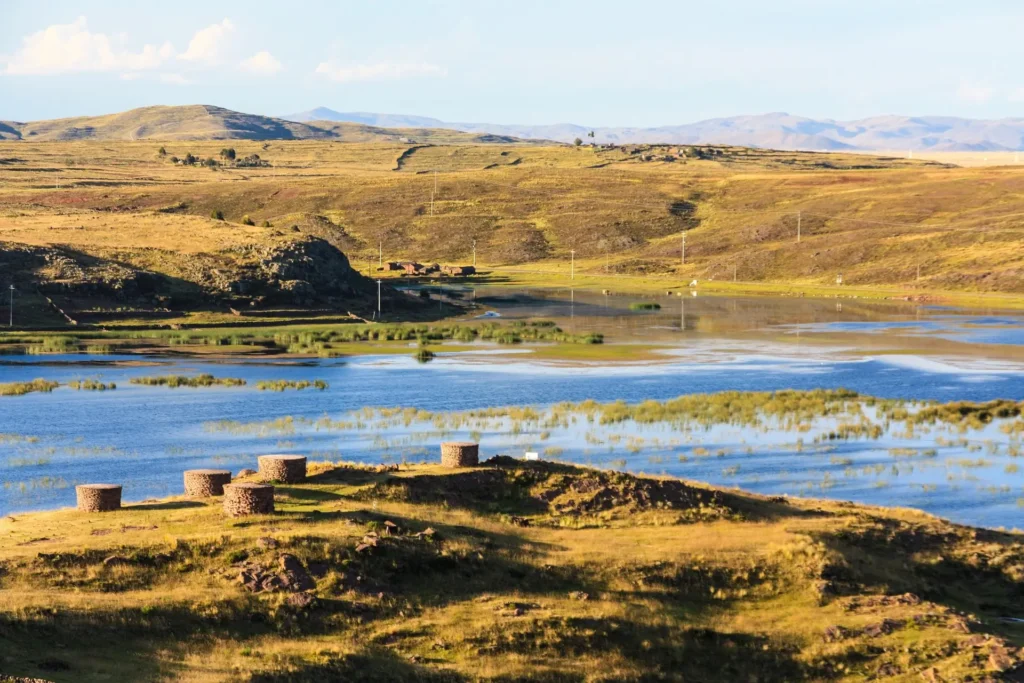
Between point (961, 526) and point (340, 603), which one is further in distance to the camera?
point (961, 526)

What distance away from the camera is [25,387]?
78375 mm

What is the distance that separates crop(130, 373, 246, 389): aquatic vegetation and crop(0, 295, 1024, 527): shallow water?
3.97 ft

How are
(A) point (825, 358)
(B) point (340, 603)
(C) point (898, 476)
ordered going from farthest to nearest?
(A) point (825, 358)
(C) point (898, 476)
(B) point (340, 603)

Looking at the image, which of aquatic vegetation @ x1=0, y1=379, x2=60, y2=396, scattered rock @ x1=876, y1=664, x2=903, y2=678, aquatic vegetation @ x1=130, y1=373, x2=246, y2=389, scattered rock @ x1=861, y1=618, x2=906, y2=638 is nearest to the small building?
aquatic vegetation @ x1=130, y1=373, x2=246, y2=389

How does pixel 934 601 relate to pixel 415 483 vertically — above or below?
below

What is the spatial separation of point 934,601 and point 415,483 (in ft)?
45.4

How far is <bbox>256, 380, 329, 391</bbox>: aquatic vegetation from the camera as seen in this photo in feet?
267

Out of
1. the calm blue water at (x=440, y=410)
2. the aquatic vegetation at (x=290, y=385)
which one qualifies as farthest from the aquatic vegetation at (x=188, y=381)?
the calm blue water at (x=440, y=410)

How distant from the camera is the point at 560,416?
7012cm

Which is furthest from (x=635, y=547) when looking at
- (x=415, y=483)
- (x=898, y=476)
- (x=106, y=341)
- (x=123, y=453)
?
(x=106, y=341)

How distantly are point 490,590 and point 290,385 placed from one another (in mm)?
50618

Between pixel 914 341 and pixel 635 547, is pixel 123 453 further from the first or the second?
pixel 914 341

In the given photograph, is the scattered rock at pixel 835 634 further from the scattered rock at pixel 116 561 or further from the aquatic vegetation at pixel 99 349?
the aquatic vegetation at pixel 99 349

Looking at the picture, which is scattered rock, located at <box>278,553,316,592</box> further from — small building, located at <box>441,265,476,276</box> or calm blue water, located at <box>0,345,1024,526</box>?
small building, located at <box>441,265,476,276</box>
